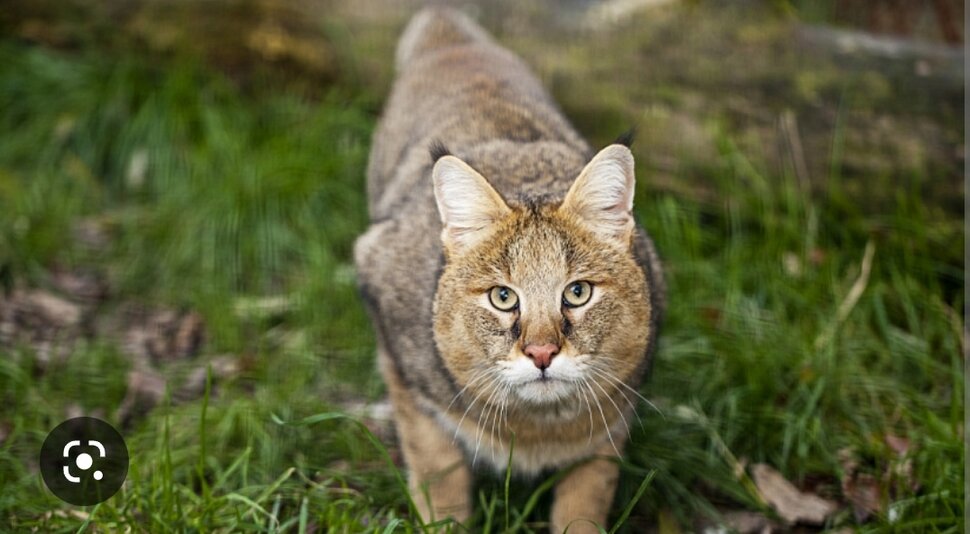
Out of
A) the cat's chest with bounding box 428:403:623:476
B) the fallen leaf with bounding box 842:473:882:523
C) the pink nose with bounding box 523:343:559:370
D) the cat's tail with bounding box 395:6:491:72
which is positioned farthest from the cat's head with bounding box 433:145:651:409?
the cat's tail with bounding box 395:6:491:72

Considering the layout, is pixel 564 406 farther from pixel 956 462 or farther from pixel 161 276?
pixel 161 276

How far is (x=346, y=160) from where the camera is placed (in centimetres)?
645

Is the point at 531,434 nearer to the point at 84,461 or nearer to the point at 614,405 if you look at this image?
the point at 614,405

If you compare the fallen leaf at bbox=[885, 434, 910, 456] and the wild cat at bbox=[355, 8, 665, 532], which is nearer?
the wild cat at bbox=[355, 8, 665, 532]

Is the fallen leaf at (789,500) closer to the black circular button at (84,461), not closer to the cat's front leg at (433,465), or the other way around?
the cat's front leg at (433,465)

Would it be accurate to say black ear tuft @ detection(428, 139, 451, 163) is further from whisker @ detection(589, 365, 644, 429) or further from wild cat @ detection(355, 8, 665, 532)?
whisker @ detection(589, 365, 644, 429)

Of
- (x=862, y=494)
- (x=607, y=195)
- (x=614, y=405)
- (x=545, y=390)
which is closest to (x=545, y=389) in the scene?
(x=545, y=390)

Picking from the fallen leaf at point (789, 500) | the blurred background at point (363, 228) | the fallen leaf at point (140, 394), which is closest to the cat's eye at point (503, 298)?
the blurred background at point (363, 228)

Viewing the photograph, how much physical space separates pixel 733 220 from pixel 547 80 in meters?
1.22

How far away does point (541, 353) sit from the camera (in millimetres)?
3693

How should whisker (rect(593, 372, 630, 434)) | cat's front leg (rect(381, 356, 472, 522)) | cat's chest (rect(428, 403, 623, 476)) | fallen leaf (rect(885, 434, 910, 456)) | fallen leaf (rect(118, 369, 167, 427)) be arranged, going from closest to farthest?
whisker (rect(593, 372, 630, 434))
cat's chest (rect(428, 403, 623, 476))
cat's front leg (rect(381, 356, 472, 522))
fallen leaf (rect(885, 434, 910, 456))
fallen leaf (rect(118, 369, 167, 427))

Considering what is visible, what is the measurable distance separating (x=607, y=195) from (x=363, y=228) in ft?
8.33

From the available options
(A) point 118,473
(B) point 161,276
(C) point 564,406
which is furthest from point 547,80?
(A) point 118,473

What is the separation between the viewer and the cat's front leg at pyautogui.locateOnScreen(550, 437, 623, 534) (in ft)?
14.2
